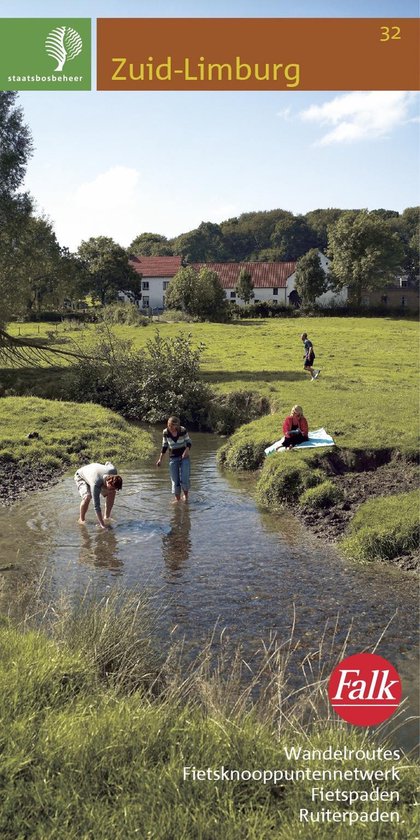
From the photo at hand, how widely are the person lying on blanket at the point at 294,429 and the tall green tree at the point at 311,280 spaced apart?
75.3 meters

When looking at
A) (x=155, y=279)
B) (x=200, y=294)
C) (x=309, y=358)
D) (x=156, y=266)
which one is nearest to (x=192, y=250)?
(x=156, y=266)

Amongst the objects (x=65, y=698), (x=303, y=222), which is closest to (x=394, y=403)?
(x=65, y=698)

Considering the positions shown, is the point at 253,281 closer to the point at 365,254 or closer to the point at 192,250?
the point at 365,254

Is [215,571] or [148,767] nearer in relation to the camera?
[148,767]

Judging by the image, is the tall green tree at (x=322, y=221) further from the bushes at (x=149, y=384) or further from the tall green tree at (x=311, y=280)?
the bushes at (x=149, y=384)

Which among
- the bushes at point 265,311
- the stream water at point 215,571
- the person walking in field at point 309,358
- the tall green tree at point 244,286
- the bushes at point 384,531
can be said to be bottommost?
the stream water at point 215,571

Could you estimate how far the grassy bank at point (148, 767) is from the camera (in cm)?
551

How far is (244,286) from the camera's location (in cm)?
10169

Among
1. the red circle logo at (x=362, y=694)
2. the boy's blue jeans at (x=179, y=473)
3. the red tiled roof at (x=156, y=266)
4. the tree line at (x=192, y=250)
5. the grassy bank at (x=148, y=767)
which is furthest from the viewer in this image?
the red tiled roof at (x=156, y=266)

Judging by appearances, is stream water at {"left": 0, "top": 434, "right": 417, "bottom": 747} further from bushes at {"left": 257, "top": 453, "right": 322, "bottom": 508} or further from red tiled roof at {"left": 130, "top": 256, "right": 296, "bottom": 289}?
red tiled roof at {"left": 130, "top": 256, "right": 296, "bottom": 289}

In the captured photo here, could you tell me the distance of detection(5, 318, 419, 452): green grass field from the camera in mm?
23641

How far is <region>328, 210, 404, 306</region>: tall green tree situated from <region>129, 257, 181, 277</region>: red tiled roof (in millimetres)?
34922

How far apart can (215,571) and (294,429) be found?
7.94 metres

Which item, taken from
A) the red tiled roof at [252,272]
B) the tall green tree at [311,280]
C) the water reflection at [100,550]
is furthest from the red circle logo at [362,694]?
the red tiled roof at [252,272]
